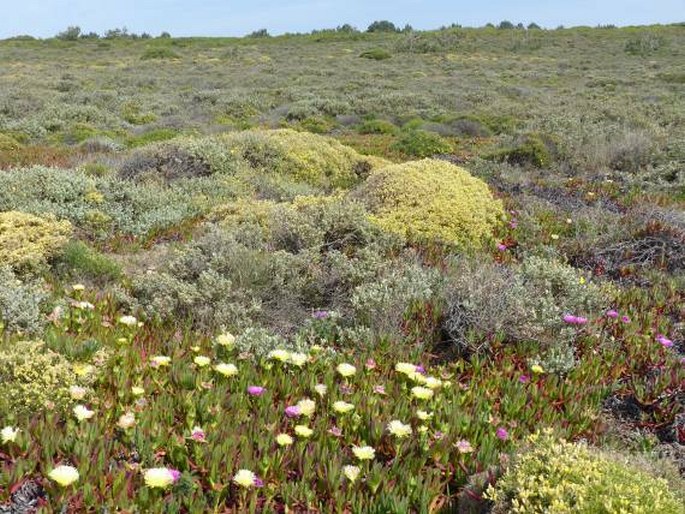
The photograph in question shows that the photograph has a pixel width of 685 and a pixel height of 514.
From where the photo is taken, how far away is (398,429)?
11.0 feet

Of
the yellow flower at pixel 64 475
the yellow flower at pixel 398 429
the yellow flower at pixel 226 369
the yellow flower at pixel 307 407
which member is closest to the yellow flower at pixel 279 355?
the yellow flower at pixel 226 369

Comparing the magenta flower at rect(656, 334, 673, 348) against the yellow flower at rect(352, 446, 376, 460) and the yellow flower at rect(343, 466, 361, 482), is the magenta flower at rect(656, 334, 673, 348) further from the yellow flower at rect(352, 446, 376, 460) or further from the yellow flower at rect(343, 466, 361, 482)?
the yellow flower at rect(343, 466, 361, 482)

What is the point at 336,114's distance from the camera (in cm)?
2666

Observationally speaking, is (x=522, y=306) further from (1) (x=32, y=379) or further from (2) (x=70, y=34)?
(2) (x=70, y=34)

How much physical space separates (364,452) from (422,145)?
47.1 ft

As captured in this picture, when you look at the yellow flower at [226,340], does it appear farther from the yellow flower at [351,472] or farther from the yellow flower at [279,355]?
the yellow flower at [351,472]

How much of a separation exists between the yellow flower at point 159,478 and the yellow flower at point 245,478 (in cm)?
27

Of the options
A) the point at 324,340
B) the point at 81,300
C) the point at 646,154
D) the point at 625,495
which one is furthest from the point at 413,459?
the point at 646,154

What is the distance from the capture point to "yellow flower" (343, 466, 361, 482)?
299 cm

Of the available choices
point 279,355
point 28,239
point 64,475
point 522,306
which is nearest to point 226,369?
point 279,355

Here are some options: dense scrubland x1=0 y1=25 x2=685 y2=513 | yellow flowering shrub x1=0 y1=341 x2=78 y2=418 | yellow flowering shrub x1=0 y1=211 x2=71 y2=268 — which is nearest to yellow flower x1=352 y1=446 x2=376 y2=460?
dense scrubland x1=0 y1=25 x2=685 y2=513

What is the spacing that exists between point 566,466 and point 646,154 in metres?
13.5

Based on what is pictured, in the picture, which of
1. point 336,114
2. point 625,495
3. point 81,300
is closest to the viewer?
point 625,495

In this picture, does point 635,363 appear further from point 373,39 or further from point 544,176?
point 373,39
